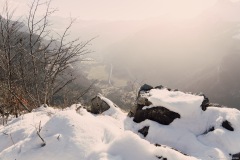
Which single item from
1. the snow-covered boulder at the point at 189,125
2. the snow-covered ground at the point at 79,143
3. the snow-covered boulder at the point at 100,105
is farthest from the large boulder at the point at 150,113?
the snow-covered ground at the point at 79,143

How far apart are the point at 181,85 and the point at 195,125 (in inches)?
6659

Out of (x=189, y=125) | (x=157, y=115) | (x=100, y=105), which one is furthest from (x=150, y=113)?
(x=100, y=105)

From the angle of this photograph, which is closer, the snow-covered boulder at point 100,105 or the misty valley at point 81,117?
the misty valley at point 81,117

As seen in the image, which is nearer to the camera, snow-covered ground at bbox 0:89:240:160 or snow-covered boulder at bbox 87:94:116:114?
snow-covered ground at bbox 0:89:240:160

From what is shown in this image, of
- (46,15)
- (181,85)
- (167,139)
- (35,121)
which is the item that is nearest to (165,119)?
(167,139)

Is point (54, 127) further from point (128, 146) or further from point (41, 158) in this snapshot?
point (128, 146)

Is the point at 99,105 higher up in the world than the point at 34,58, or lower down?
lower down

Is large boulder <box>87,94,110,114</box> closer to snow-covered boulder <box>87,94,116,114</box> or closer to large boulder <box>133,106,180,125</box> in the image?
snow-covered boulder <box>87,94,116,114</box>

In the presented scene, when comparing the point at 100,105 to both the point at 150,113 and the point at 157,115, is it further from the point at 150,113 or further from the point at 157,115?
the point at 157,115

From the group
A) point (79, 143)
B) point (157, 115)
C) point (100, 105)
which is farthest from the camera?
point (100, 105)

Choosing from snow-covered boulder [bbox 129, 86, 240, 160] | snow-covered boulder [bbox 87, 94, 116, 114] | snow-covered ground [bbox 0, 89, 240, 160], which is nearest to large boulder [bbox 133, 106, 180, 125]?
snow-covered boulder [bbox 129, 86, 240, 160]

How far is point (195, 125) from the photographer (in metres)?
8.11

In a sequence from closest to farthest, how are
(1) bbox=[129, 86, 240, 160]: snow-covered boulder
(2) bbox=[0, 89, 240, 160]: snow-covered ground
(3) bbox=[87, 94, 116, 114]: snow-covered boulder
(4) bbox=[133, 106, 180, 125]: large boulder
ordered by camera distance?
(2) bbox=[0, 89, 240, 160]: snow-covered ground < (1) bbox=[129, 86, 240, 160]: snow-covered boulder < (4) bbox=[133, 106, 180, 125]: large boulder < (3) bbox=[87, 94, 116, 114]: snow-covered boulder

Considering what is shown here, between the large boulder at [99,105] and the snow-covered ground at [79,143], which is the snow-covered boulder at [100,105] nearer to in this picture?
the large boulder at [99,105]
